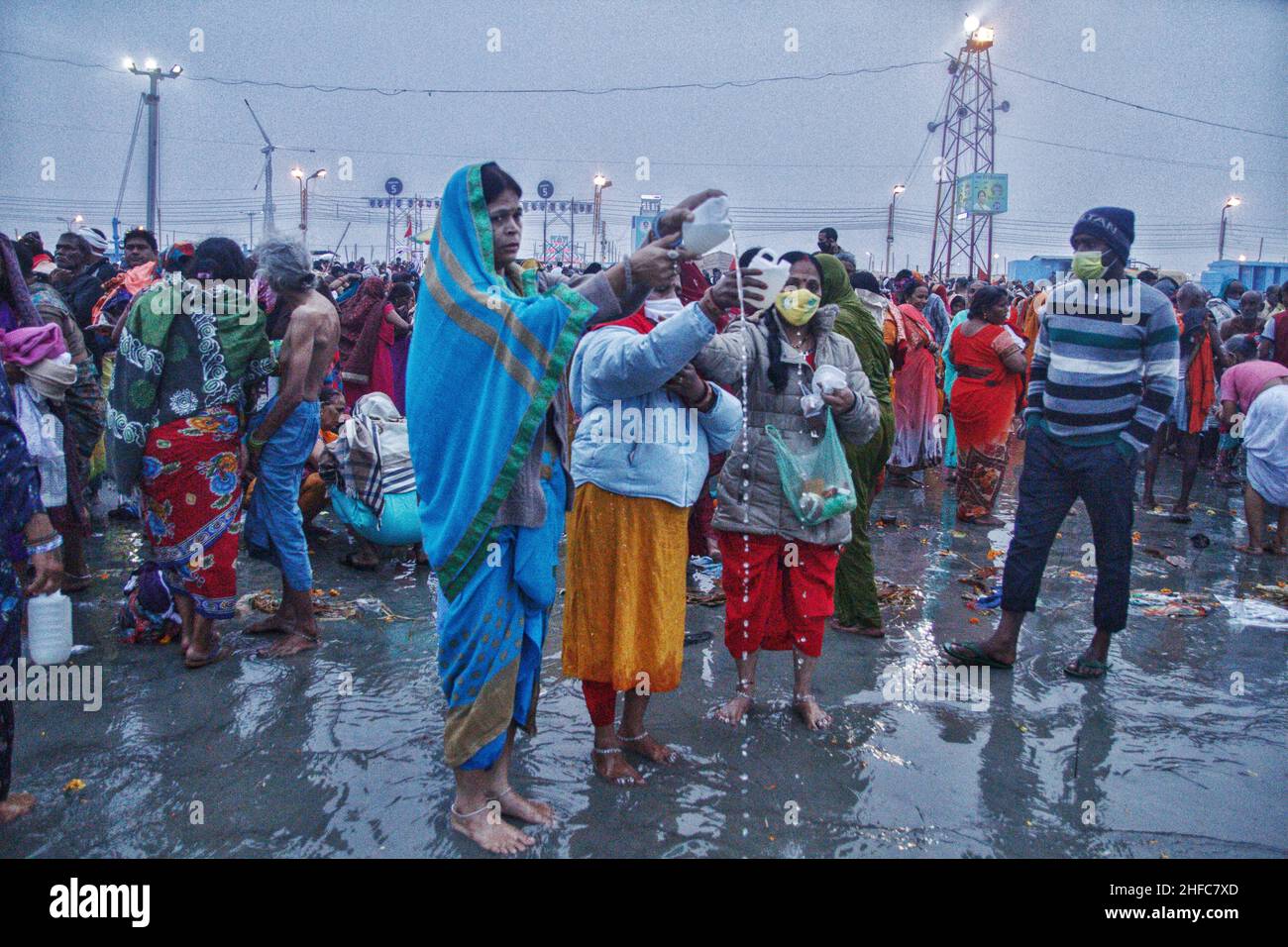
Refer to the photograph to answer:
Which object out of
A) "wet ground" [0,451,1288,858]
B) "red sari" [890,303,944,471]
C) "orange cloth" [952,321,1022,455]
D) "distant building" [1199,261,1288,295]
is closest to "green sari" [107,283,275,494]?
"wet ground" [0,451,1288,858]

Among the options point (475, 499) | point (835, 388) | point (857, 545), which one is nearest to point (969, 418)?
point (857, 545)

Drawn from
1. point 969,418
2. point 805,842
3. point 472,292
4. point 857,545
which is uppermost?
point 472,292

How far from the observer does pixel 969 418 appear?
744 centimetres

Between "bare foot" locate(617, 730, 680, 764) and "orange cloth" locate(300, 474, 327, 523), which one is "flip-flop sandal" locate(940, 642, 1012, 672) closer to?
"bare foot" locate(617, 730, 680, 764)

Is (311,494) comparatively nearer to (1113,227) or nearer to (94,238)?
(94,238)

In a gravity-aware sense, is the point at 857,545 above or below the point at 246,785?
above

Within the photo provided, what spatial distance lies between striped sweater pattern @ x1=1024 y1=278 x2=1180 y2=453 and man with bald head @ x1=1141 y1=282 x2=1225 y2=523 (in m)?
4.18

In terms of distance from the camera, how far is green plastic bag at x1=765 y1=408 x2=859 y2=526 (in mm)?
3521

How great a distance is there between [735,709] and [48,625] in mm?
2919

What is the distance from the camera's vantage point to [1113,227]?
4.19m

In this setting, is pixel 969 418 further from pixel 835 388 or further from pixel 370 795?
pixel 370 795
